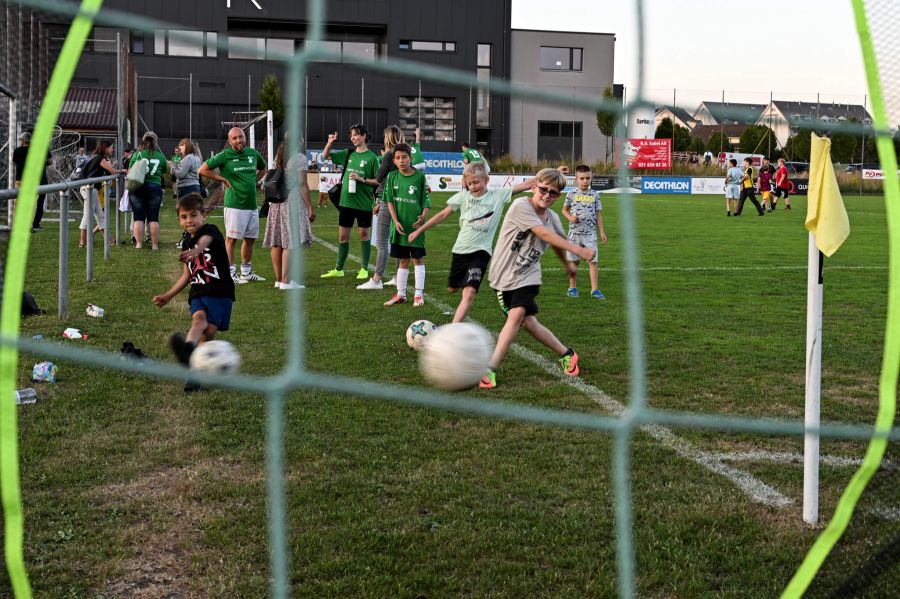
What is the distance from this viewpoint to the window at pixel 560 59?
45.8 meters

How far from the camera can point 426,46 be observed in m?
Result: 44.2

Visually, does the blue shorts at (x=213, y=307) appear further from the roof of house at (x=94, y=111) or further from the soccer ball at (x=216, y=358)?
the roof of house at (x=94, y=111)

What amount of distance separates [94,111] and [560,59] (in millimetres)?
34026

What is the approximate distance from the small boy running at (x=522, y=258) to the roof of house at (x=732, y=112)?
8.84 feet

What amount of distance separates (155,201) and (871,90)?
12525mm

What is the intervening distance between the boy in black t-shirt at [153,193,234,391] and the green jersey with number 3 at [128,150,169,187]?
A: 793 cm

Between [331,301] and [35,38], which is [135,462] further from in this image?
[331,301]

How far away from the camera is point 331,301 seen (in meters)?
9.59

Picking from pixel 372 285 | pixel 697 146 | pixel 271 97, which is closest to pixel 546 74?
pixel 697 146

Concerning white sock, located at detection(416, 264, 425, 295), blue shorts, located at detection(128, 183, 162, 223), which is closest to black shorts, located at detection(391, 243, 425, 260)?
white sock, located at detection(416, 264, 425, 295)

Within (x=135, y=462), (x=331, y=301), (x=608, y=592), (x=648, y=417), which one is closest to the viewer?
(x=648, y=417)

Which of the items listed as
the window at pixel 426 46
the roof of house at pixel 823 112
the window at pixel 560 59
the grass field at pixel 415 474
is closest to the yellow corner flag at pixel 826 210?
the roof of house at pixel 823 112

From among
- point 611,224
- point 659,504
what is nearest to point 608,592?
point 659,504

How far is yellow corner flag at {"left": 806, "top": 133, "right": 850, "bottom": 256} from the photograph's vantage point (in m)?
3.31
